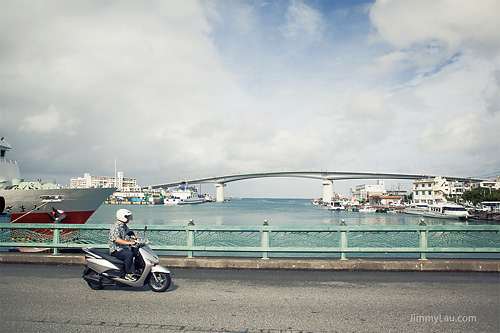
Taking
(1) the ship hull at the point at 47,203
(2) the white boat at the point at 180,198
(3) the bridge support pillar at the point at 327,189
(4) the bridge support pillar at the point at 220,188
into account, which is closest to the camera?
(1) the ship hull at the point at 47,203

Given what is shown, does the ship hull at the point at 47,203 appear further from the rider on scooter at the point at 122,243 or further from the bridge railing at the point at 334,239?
the rider on scooter at the point at 122,243

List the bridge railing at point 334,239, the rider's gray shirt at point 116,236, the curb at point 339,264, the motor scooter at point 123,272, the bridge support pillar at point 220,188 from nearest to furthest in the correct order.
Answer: the motor scooter at point 123,272, the rider's gray shirt at point 116,236, the curb at point 339,264, the bridge railing at point 334,239, the bridge support pillar at point 220,188

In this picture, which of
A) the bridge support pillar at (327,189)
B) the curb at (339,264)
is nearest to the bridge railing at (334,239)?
the curb at (339,264)

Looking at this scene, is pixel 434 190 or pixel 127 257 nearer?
pixel 127 257

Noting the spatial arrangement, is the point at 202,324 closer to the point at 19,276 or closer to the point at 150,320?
the point at 150,320

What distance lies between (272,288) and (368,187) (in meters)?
157

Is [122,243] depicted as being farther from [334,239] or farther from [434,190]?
[434,190]

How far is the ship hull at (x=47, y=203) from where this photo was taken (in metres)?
19.5

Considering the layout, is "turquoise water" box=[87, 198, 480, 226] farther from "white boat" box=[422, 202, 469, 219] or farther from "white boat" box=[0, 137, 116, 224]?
"white boat" box=[0, 137, 116, 224]

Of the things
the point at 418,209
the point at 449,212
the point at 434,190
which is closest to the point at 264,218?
the point at 449,212

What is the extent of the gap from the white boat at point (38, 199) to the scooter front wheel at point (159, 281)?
14147 millimetres

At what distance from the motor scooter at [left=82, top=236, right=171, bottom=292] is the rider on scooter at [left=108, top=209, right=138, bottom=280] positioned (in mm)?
97

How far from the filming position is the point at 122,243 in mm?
6289

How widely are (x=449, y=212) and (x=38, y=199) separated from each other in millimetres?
70075
